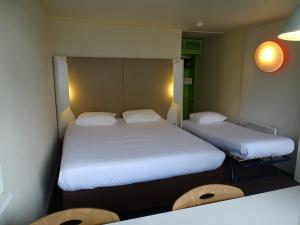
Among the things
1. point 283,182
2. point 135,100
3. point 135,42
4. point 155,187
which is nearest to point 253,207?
point 155,187

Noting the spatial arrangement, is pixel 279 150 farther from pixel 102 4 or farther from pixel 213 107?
pixel 102 4

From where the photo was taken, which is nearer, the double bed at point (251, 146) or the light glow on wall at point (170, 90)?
the double bed at point (251, 146)

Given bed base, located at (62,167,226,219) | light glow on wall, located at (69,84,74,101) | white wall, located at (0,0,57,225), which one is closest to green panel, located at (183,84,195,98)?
light glow on wall, located at (69,84,74,101)

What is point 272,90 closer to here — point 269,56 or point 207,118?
point 269,56

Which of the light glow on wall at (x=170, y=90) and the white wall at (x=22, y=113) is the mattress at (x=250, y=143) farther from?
the white wall at (x=22, y=113)

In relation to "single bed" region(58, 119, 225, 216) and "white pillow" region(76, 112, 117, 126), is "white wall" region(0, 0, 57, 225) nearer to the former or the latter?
"single bed" region(58, 119, 225, 216)

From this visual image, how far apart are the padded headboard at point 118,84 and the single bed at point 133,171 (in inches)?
44.9

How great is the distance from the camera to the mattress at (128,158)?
180 cm

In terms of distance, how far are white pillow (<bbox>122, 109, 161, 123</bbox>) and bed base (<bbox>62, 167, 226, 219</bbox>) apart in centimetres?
148

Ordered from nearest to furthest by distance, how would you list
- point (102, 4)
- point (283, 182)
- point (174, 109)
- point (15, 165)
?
point (15, 165), point (102, 4), point (283, 182), point (174, 109)

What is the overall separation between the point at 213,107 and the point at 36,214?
3.72 meters

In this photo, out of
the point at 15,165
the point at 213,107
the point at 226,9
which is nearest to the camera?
the point at 15,165

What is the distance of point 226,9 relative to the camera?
2588 millimetres

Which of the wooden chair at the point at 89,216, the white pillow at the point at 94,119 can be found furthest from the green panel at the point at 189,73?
the wooden chair at the point at 89,216
